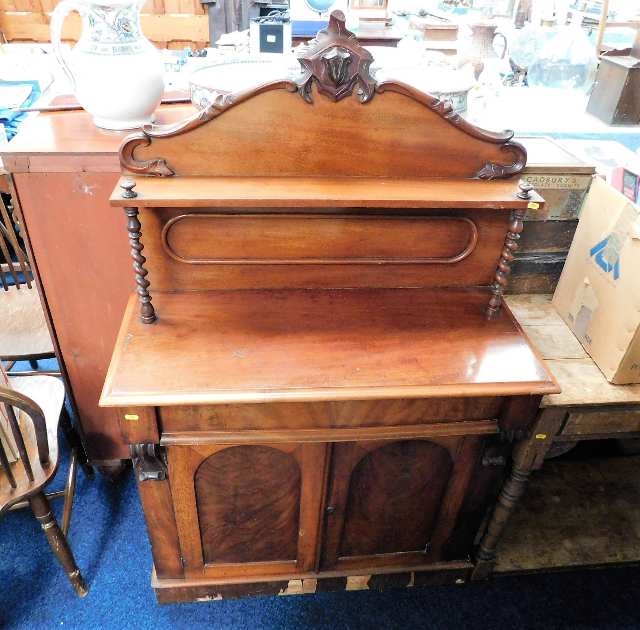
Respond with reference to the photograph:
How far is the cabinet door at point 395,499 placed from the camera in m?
1.25

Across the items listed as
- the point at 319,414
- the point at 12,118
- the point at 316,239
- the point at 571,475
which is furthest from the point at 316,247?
the point at 12,118

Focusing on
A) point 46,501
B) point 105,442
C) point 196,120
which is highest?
point 196,120

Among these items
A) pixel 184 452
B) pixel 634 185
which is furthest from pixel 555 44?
pixel 184 452

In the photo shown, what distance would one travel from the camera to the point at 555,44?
→ 1.86 m

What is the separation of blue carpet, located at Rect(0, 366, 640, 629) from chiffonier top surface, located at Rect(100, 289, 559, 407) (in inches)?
33.7

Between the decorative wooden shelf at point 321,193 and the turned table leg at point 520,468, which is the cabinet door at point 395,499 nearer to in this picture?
the turned table leg at point 520,468

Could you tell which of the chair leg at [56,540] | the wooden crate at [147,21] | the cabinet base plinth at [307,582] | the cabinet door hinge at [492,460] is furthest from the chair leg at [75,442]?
the wooden crate at [147,21]

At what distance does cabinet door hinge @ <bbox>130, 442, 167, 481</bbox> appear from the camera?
44.8 inches

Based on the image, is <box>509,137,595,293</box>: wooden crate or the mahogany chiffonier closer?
the mahogany chiffonier

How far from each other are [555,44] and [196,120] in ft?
4.75

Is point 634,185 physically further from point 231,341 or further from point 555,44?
point 231,341

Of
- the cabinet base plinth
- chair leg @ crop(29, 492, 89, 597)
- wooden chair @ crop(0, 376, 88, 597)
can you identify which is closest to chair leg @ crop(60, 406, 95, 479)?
wooden chair @ crop(0, 376, 88, 597)

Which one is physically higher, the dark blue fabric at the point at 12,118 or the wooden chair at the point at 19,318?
the dark blue fabric at the point at 12,118

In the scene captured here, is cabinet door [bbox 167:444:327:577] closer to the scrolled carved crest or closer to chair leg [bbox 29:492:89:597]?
chair leg [bbox 29:492:89:597]
